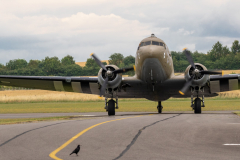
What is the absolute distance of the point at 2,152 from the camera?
8.84m

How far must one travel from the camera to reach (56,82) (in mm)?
26641

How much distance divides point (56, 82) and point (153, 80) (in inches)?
339

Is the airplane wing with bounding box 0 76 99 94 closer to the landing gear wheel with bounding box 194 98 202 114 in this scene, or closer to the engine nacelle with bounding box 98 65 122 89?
the engine nacelle with bounding box 98 65 122 89

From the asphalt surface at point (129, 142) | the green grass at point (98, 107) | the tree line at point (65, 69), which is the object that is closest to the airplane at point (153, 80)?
the green grass at point (98, 107)

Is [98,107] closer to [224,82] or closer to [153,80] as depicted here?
[153,80]

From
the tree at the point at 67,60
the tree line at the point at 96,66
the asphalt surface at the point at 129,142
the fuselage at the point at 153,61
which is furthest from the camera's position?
the tree at the point at 67,60

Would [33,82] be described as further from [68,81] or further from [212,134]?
[212,134]

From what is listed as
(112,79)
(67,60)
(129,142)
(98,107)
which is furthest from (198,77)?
(67,60)

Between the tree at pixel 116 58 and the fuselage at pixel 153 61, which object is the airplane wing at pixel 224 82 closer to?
the fuselage at pixel 153 61

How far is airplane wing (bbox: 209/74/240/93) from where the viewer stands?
78.2 ft

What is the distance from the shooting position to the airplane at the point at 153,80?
71.0ft

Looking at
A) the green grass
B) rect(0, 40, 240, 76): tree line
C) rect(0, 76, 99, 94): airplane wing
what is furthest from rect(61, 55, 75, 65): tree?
rect(0, 76, 99, 94): airplane wing

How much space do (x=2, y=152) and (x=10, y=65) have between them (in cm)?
16105

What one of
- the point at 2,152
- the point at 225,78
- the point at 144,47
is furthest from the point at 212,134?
the point at 225,78
